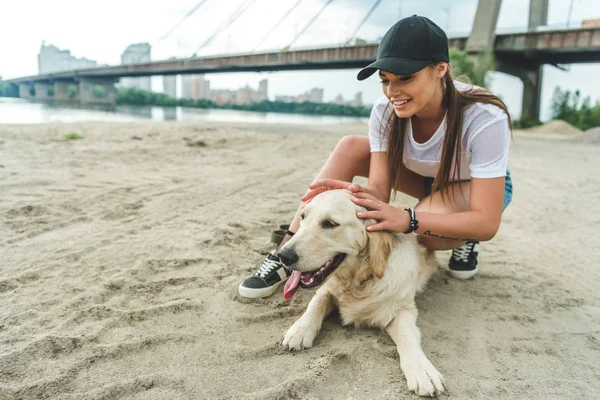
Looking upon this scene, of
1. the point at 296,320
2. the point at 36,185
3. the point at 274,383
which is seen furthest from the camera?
the point at 36,185

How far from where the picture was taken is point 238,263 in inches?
111

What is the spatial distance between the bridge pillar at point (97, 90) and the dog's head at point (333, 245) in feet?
146

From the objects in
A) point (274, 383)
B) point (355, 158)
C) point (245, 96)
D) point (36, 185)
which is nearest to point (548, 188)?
point (355, 158)

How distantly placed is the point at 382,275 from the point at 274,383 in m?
0.72

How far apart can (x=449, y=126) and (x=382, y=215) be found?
0.66 m

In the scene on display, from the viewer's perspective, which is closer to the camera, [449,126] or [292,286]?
[292,286]

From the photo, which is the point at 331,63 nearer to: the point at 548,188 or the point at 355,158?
the point at 548,188

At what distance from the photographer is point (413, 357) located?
177cm

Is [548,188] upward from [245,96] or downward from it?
downward

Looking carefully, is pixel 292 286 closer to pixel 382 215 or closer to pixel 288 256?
pixel 288 256

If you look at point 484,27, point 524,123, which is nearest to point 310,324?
point 524,123

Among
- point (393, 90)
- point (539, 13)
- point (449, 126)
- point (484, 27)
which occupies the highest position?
point (539, 13)

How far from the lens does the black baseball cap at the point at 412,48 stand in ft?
6.31

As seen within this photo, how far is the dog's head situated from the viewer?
6.19ft
